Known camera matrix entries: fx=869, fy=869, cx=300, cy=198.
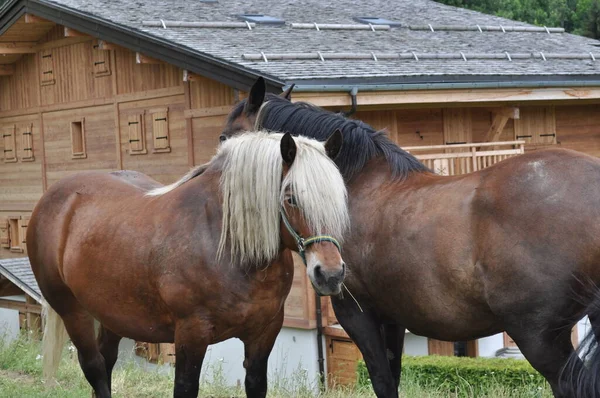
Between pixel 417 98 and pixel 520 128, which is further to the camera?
pixel 520 128

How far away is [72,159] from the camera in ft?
65.5

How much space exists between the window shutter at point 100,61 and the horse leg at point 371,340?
13.9m

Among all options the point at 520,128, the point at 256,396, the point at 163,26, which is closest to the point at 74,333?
the point at 256,396

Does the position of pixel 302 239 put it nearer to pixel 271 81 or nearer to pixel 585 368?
pixel 585 368

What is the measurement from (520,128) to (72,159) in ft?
32.8

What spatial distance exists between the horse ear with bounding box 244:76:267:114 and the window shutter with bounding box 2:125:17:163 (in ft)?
55.2

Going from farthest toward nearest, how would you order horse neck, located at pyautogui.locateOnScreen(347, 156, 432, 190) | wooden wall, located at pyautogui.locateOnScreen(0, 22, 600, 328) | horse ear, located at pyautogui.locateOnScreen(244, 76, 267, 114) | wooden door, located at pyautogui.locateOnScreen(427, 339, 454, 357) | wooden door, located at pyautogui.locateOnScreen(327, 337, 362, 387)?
wooden wall, located at pyautogui.locateOnScreen(0, 22, 600, 328) → wooden door, located at pyautogui.locateOnScreen(427, 339, 454, 357) → wooden door, located at pyautogui.locateOnScreen(327, 337, 362, 387) → horse ear, located at pyautogui.locateOnScreen(244, 76, 267, 114) → horse neck, located at pyautogui.locateOnScreen(347, 156, 432, 190)

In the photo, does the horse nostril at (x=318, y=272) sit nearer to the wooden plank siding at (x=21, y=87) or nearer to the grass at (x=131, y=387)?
the grass at (x=131, y=387)

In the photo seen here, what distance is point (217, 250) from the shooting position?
4875mm

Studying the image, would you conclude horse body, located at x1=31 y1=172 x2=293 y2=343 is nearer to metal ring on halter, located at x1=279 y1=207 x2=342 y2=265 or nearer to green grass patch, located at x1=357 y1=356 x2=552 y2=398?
metal ring on halter, located at x1=279 y1=207 x2=342 y2=265

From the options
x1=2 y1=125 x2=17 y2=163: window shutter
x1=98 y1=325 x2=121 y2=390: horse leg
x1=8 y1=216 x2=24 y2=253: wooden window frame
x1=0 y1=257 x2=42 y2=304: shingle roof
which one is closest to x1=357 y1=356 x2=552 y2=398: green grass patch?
x1=98 y1=325 x2=121 y2=390: horse leg

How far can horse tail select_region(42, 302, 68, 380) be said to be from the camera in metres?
6.55

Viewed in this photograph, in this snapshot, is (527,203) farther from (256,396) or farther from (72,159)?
(72,159)

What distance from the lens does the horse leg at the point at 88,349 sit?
6.14m
